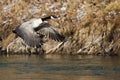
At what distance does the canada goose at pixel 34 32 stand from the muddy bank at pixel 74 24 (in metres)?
28.8

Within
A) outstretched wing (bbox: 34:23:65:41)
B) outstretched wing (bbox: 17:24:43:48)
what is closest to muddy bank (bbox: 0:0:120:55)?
outstretched wing (bbox: 34:23:65:41)

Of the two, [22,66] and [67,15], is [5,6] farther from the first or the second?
[22,66]

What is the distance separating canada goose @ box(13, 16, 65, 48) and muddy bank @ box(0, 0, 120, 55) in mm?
28809

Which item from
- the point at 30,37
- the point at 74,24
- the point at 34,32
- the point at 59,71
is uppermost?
the point at 34,32

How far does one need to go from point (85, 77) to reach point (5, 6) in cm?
3432

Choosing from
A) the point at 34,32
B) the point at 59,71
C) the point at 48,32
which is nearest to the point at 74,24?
the point at 59,71

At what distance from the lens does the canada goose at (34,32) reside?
21.3 meters

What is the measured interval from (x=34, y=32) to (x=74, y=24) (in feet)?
115

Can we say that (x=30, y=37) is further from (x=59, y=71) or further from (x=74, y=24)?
(x=74, y=24)

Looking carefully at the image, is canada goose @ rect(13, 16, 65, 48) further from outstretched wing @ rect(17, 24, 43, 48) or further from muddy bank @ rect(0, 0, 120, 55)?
muddy bank @ rect(0, 0, 120, 55)

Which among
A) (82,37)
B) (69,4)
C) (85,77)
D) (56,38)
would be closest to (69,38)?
(82,37)

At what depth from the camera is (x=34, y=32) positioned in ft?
71.4

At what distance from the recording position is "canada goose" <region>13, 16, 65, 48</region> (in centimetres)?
2129

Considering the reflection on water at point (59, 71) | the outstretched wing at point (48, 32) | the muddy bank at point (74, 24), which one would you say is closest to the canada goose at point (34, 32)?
the outstretched wing at point (48, 32)
